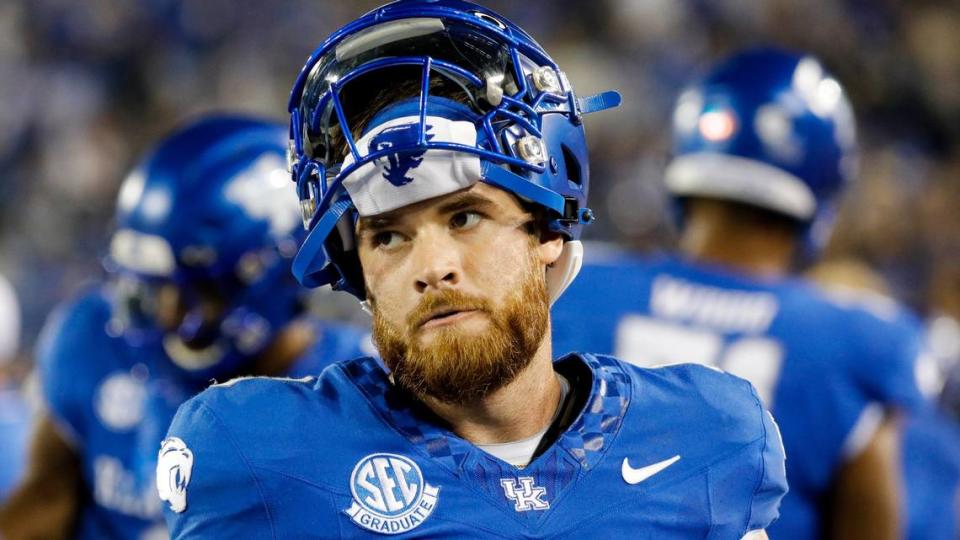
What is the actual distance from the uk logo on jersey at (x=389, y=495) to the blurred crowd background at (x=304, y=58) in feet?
19.3

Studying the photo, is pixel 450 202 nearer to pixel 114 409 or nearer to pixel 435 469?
pixel 435 469

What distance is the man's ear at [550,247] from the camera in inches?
70.9

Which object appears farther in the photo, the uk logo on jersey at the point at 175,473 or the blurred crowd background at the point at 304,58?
the blurred crowd background at the point at 304,58

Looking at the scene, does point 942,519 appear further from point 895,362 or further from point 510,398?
point 510,398

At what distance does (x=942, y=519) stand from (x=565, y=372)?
1.90m

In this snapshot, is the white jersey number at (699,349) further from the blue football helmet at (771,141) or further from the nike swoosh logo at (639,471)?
the nike swoosh logo at (639,471)

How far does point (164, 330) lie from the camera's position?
9.21 ft

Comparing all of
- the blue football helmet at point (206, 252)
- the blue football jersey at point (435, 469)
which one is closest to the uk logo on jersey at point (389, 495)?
the blue football jersey at point (435, 469)

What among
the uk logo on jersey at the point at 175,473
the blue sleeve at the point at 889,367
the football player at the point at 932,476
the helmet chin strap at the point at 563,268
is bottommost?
the football player at the point at 932,476

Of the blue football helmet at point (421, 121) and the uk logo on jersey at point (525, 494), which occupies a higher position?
the blue football helmet at point (421, 121)

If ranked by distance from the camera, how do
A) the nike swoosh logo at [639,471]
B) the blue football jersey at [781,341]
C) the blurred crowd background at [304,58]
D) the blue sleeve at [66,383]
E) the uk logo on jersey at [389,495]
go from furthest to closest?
the blurred crowd background at [304,58] → the blue sleeve at [66,383] → the blue football jersey at [781,341] → the nike swoosh logo at [639,471] → the uk logo on jersey at [389,495]

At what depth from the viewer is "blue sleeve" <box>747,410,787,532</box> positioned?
5.82 ft

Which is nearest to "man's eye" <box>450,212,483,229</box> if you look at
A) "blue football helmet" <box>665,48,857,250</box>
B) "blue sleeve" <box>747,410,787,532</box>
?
"blue sleeve" <box>747,410,787,532</box>

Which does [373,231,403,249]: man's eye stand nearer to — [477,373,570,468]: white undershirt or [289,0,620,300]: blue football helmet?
[289,0,620,300]: blue football helmet
